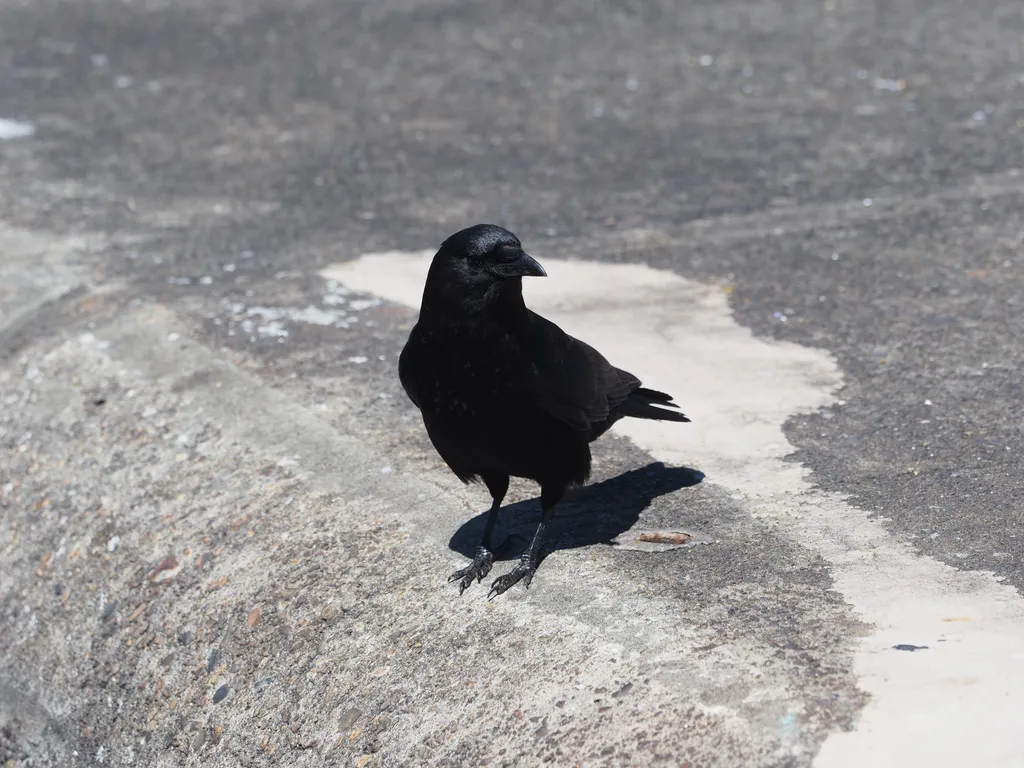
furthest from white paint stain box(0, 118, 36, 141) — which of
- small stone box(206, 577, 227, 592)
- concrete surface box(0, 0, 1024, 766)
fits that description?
small stone box(206, 577, 227, 592)

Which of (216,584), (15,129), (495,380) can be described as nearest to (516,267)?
(495,380)

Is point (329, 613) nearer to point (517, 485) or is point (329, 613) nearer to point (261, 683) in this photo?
point (261, 683)

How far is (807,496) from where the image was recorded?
5.05m

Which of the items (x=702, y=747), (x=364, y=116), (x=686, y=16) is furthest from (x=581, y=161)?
(x=702, y=747)

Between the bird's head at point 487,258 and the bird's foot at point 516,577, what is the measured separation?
3.11 ft

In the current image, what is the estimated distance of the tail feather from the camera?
5094 millimetres

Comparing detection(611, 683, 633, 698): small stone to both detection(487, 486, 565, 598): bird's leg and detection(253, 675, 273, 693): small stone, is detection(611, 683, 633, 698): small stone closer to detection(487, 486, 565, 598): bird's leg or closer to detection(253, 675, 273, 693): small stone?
detection(487, 486, 565, 598): bird's leg

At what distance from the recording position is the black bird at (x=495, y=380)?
4.32 meters

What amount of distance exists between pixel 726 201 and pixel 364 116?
3.48 m

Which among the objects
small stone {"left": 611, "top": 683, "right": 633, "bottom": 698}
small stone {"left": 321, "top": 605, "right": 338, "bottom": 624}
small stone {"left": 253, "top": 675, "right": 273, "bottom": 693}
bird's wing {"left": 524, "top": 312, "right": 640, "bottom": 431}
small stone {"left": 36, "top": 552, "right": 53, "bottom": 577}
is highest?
bird's wing {"left": 524, "top": 312, "right": 640, "bottom": 431}

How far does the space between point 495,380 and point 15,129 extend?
7650mm

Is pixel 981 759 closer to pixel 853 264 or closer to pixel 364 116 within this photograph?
pixel 853 264

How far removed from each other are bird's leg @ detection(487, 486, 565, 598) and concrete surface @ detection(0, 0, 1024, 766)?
7 centimetres

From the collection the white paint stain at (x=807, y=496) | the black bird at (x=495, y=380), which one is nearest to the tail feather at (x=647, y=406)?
the white paint stain at (x=807, y=496)
